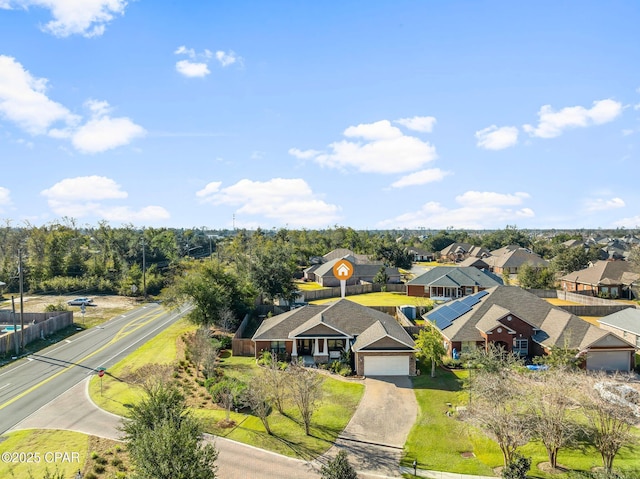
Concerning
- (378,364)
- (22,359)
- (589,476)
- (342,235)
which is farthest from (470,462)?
(342,235)

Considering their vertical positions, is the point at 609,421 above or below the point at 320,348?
above

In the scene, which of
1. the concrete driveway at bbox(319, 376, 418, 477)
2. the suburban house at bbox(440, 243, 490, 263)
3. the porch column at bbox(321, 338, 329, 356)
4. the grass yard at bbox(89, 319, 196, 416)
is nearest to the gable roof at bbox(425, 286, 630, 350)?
the concrete driveway at bbox(319, 376, 418, 477)

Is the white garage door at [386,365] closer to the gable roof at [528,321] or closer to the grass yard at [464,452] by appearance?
the gable roof at [528,321]

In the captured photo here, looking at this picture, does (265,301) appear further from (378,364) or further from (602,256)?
(602,256)

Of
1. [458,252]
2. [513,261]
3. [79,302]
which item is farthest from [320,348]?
[458,252]

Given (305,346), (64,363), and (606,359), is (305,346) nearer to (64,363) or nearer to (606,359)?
(64,363)

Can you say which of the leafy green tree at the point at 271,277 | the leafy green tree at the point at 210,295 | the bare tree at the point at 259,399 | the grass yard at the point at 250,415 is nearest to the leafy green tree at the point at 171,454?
the bare tree at the point at 259,399
